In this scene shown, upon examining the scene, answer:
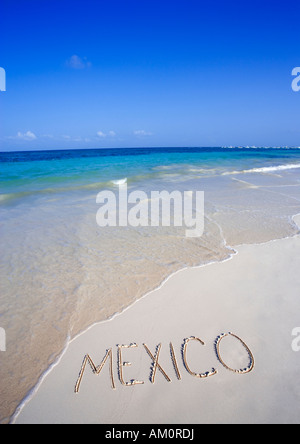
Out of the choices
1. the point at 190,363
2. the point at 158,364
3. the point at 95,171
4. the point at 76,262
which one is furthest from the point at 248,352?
the point at 95,171

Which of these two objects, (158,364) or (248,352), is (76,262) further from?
(248,352)

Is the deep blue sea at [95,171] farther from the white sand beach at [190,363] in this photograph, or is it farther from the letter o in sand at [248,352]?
the letter o in sand at [248,352]

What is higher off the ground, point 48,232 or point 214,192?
point 214,192

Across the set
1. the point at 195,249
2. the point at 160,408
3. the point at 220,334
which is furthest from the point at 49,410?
the point at 195,249

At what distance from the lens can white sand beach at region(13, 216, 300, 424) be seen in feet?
6.39

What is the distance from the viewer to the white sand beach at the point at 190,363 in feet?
6.39

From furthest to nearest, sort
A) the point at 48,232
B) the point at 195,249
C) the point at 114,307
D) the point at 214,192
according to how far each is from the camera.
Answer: the point at 214,192, the point at 48,232, the point at 195,249, the point at 114,307

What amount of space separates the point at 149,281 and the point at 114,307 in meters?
0.74

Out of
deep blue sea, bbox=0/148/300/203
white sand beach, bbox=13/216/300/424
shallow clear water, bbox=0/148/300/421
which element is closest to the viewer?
white sand beach, bbox=13/216/300/424

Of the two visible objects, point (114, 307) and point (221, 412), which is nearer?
point (221, 412)

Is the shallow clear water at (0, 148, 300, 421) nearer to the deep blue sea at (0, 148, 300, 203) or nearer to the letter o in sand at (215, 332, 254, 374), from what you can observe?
the letter o in sand at (215, 332, 254, 374)

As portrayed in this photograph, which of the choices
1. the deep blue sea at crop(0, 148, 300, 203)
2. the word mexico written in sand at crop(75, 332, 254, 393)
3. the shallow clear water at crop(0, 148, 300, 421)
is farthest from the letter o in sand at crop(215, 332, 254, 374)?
the deep blue sea at crop(0, 148, 300, 203)
